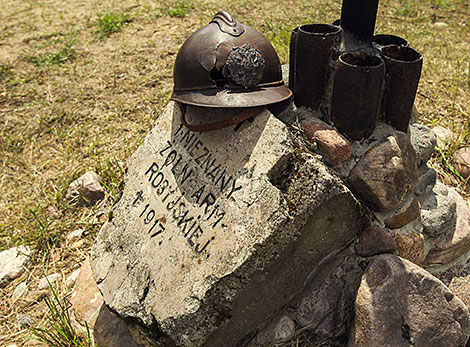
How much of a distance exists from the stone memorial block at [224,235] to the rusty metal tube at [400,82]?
1.95 ft

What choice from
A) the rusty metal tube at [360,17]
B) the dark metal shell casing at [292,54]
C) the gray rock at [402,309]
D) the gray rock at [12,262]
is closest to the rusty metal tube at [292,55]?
the dark metal shell casing at [292,54]

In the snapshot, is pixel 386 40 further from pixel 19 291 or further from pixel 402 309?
pixel 19 291

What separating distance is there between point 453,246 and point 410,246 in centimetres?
33

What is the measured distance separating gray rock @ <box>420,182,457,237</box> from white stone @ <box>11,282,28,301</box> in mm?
2707

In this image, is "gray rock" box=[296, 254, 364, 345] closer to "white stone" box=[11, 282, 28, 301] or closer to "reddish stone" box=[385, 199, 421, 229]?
"reddish stone" box=[385, 199, 421, 229]

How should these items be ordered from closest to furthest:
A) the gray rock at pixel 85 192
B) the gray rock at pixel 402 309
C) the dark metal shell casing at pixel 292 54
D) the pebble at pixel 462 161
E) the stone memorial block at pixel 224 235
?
the stone memorial block at pixel 224 235
the gray rock at pixel 402 309
the dark metal shell casing at pixel 292 54
the pebble at pixel 462 161
the gray rock at pixel 85 192

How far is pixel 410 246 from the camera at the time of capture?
245 cm

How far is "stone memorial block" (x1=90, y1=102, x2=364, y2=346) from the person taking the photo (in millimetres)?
2072

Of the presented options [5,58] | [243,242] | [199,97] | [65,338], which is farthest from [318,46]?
[5,58]

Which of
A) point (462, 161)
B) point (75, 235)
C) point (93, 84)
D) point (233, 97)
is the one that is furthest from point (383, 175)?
point (93, 84)

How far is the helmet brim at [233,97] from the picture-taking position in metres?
2.23

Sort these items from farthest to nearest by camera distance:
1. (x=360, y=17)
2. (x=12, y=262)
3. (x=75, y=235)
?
(x=75, y=235) → (x=12, y=262) → (x=360, y=17)

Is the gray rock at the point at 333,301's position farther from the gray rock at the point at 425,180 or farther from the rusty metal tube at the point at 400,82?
the rusty metal tube at the point at 400,82

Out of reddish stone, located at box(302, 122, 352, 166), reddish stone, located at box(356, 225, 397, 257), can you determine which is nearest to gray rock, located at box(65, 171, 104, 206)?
reddish stone, located at box(302, 122, 352, 166)
